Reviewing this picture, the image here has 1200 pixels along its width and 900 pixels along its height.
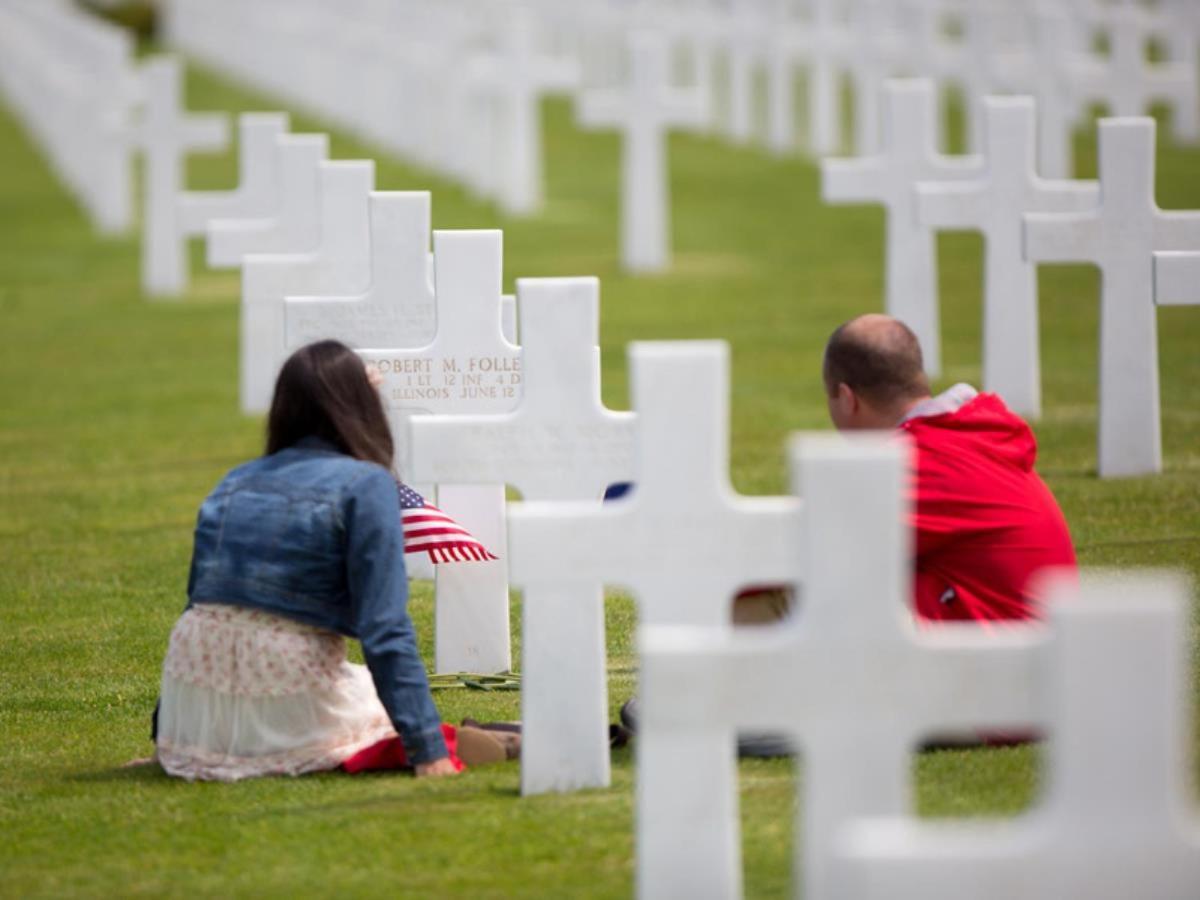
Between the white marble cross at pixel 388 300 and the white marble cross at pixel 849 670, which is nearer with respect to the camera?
the white marble cross at pixel 849 670

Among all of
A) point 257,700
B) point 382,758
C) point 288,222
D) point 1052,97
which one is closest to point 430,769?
point 382,758

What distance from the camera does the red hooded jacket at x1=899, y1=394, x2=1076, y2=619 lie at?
4891mm

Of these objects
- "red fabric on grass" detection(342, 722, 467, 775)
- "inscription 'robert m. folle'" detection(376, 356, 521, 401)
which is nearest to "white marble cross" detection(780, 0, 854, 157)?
"inscription 'robert m. folle'" detection(376, 356, 521, 401)

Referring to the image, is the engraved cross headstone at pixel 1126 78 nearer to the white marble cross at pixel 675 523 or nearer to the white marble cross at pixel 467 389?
the white marble cross at pixel 467 389

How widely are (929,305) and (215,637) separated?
6.01 meters

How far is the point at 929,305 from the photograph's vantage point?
10.3 meters

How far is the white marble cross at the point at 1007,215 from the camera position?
8.95 metres

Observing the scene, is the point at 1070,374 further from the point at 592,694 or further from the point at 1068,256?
the point at 592,694

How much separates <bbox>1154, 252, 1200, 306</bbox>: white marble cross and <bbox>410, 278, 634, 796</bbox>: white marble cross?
349 cm

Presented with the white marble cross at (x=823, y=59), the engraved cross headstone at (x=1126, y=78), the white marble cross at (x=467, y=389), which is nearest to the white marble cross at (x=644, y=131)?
the engraved cross headstone at (x=1126, y=78)

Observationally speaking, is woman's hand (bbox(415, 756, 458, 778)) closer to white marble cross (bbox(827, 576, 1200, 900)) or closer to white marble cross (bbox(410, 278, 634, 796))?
white marble cross (bbox(410, 278, 634, 796))

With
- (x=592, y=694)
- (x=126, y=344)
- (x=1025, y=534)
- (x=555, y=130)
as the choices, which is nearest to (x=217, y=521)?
(x=592, y=694)

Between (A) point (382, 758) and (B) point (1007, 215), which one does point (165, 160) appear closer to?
(B) point (1007, 215)

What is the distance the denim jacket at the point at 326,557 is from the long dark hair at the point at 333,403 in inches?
1.6
